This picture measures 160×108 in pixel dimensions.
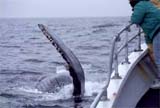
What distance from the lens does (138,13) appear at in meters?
7.50

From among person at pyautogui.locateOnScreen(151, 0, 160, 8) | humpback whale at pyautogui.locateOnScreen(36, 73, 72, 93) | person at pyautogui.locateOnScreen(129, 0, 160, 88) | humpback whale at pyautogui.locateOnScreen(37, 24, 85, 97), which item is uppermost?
person at pyautogui.locateOnScreen(151, 0, 160, 8)

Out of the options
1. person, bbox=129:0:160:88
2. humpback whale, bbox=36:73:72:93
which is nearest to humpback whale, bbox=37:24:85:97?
humpback whale, bbox=36:73:72:93

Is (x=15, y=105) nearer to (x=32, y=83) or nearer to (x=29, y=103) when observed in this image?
(x=29, y=103)

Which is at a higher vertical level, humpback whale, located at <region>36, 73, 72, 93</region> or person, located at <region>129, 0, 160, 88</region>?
person, located at <region>129, 0, 160, 88</region>

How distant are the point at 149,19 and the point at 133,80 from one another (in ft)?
4.47

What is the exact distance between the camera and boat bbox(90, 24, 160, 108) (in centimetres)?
749

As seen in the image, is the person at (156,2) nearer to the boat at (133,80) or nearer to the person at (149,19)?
the person at (149,19)

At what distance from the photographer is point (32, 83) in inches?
749

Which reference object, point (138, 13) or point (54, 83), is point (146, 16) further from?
point (54, 83)

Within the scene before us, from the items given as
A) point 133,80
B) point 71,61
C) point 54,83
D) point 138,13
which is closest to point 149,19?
point 138,13

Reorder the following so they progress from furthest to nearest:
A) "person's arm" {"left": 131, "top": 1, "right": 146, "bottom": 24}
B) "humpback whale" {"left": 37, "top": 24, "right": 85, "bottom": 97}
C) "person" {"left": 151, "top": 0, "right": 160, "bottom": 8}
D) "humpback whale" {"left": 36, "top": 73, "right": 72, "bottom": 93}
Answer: "humpback whale" {"left": 36, "top": 73, "right": 72, "bottom": 93}
"humpback whale" {"left": 37, "top": 24, "right": 85, "bottom": 97}
"person" {"left": 151, "top": 0, "right": 160, "bottom": 8}
"person's arm" {"left": 131, "top": 1, "right": 146, "bottom": 24}

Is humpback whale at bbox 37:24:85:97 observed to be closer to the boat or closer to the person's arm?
the boat

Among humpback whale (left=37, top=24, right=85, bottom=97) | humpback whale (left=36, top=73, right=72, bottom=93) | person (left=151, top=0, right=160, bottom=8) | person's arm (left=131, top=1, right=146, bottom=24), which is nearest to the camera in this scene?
person's arm (left=131, top=1, right=146, bottom=24)

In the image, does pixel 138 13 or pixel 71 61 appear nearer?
pixel 138 13
